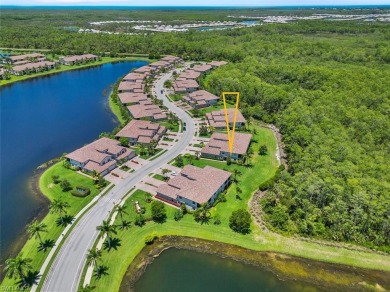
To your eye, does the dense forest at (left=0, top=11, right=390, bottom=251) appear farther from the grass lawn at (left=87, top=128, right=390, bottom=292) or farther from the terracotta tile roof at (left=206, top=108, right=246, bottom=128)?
the terracotta tile roof at (left=206, top=108, right=246, bottom=128)

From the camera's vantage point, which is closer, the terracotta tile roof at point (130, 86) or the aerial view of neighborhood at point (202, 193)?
the aerial view of neighborhood at point (202, 193)

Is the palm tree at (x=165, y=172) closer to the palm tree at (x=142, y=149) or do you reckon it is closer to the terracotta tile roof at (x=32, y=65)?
the palm tree at (x=142, y=149)

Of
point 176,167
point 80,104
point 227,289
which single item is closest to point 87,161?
point 176,167

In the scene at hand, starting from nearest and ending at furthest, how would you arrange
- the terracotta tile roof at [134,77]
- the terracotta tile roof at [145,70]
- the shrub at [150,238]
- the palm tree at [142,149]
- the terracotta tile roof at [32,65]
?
the shrub at [150,238]
the palm tree at [142,149]
the terracotta tile roof at [134,77]
the terracotta tile roof at [145,70]
the terracotta tile roof at [32,65]

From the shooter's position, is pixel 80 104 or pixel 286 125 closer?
pixel 286 125

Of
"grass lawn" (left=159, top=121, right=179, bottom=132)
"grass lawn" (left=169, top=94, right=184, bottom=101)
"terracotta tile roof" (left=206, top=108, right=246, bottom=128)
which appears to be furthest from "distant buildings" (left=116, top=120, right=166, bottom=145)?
"grass lawn" (left=169, top=94, right=184, bottom=101)

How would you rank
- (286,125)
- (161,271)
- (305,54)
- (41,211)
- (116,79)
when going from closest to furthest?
(161,271), (41,211), (286,125), (116,79), (305,54)

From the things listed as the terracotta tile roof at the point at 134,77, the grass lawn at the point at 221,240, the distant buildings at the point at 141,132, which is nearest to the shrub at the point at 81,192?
the grass lawn at the point at 221,240

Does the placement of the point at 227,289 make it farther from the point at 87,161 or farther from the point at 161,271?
the point at 87,161
